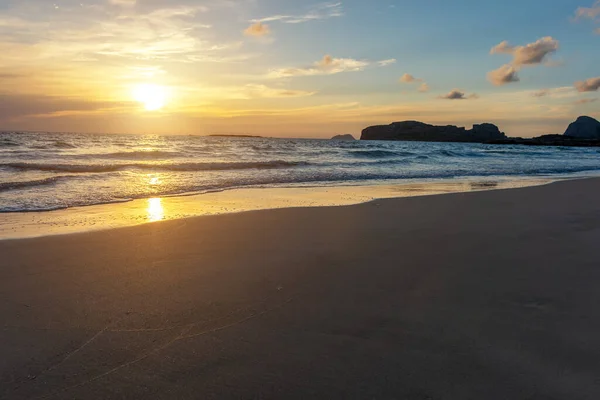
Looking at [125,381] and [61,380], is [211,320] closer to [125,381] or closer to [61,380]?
[125,381]

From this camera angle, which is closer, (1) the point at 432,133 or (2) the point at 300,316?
(2) the point at 300,316

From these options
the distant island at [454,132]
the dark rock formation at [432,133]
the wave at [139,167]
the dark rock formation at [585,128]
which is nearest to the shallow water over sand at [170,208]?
the wave at [139,167]

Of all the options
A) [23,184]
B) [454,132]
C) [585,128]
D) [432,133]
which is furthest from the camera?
[432,133]

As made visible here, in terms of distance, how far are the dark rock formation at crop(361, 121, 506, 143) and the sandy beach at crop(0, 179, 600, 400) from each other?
461 feet

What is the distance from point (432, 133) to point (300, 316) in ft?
486

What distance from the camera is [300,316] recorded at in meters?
3.05

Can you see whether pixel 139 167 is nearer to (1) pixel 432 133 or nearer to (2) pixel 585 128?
(1) pixel 432 133

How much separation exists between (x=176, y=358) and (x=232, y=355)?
1.06 ft

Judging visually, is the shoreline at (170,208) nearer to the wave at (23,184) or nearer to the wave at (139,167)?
the wave at (23,184)

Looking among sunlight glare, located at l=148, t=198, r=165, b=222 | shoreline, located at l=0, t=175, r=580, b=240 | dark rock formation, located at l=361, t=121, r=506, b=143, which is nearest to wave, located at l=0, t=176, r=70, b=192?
shoreline, located at l=0, t=175, r=580, b=240

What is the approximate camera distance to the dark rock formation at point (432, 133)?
456 feet

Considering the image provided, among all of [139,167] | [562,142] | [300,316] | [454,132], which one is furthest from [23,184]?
[454,132]

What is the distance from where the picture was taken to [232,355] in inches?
98.7

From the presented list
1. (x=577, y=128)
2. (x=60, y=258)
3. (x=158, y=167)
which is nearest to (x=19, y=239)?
(x=60, y=258)
